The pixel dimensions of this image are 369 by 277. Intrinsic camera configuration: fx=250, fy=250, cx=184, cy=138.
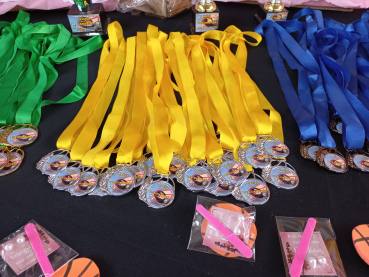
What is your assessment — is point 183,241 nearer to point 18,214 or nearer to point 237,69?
point 18,214

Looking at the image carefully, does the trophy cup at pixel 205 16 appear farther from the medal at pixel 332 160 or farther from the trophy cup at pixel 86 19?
the medal at pixel 332 160

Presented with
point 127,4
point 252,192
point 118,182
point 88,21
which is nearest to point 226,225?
point 252,192

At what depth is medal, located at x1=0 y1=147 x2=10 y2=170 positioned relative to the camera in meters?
0.91

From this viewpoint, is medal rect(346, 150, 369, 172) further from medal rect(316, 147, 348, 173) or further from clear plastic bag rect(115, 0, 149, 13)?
clear plastic bag rect(115, 0, 149, 13)

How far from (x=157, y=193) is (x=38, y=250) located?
1.20 ft

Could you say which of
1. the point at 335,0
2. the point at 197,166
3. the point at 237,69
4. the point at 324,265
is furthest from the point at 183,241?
the point at 335,0

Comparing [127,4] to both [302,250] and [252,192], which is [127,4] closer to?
[252,192]

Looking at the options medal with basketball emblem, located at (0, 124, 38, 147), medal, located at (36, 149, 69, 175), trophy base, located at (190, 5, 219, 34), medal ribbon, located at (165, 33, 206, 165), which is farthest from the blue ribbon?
medal with basketball emblem, located at (0, 124, 38, 147)

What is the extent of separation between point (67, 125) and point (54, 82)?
1.12ft

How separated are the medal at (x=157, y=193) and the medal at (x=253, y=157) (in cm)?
28

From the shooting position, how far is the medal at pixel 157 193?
81 centimetres

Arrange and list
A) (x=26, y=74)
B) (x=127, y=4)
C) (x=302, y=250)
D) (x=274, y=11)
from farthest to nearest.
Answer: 1. (x=127, y=4)
2. (x=274, y=11)
3. (x=26, y=74)
4. (x=302, y=250)

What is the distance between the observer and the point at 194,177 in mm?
852

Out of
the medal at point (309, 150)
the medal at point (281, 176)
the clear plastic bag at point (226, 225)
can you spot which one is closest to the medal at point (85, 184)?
the clear plastic bag at point (226, 225)
